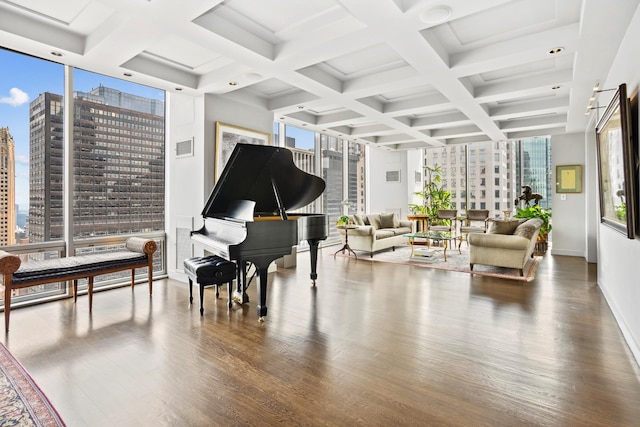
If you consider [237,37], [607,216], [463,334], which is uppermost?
[237,37]

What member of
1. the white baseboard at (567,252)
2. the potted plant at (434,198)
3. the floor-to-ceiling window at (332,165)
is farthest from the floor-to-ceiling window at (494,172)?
the floor-to-ceiling window at (332,165)

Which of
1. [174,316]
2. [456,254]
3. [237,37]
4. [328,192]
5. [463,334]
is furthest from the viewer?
[328,192]

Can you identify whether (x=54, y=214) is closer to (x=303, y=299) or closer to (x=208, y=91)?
(x=208, y=91)

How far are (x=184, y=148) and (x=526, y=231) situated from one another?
17.7 feet

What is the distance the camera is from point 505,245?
5.23 metres

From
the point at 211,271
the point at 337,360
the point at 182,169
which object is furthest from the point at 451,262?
the point at 182,169

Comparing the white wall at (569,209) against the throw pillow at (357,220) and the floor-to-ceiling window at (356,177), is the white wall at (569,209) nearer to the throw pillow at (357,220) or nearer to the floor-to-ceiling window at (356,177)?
the throw pillow at (357,220)

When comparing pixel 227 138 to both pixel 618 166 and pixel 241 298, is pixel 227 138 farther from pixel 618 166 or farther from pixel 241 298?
pixel 618 166

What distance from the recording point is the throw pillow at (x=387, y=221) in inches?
336

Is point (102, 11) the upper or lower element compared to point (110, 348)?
upper

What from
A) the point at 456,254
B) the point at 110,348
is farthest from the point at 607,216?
the point at 110,348

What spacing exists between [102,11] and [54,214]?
2536 millimetres

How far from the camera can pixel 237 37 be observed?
329 centimetres

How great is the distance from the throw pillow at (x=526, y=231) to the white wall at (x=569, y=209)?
9.12ft
